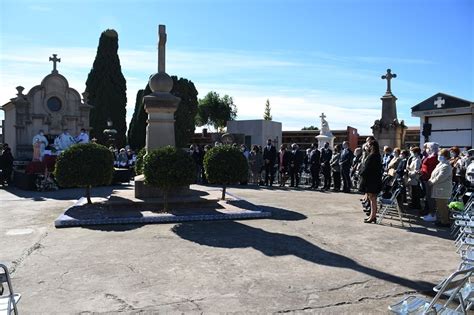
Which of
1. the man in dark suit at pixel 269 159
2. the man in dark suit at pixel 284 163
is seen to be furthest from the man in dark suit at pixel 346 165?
the man in dark suit at pixel 269 159

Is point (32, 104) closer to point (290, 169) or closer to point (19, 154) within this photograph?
point (19, 154)

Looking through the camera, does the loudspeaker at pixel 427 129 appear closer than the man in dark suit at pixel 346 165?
No

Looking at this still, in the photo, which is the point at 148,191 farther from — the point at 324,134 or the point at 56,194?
the point at 324,134

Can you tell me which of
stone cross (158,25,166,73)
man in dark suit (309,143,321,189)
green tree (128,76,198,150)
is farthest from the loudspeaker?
green tree (128,76,198,150)

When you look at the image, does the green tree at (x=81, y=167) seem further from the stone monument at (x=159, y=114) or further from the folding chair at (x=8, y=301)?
the folding chair at (x=8, y=301)

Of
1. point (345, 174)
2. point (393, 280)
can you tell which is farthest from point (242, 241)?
point (345, 174)

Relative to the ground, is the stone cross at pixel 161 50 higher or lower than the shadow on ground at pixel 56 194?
higher

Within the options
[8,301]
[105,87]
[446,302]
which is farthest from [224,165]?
[105,87]

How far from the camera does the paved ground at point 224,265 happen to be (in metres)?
4.55

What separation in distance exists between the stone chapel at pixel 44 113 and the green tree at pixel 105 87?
33.9 ft

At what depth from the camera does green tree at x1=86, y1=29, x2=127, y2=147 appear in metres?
37.5

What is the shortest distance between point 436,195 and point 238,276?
5312mm

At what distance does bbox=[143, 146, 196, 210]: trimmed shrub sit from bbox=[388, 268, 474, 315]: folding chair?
5.89m

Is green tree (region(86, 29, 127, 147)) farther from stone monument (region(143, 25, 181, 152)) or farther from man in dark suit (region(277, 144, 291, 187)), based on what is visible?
stone monument (region(143, 25, 181, 152))
